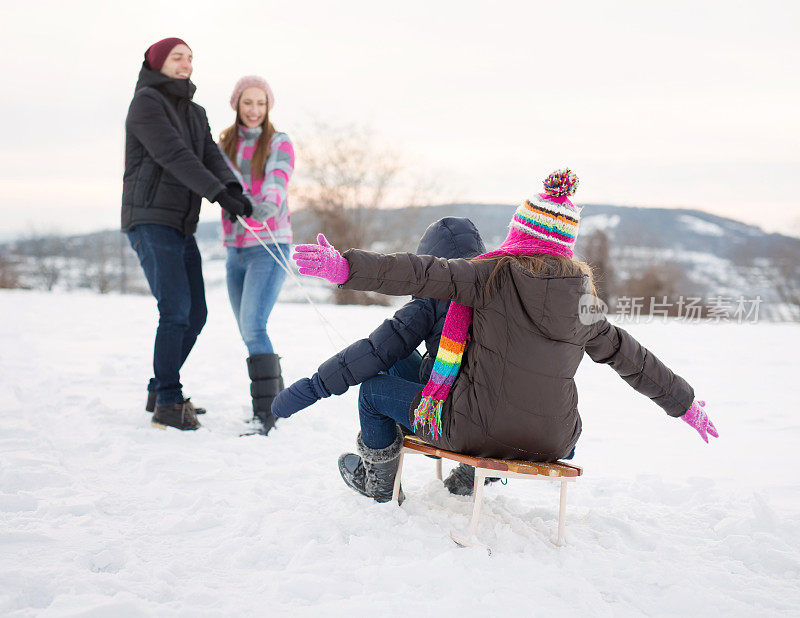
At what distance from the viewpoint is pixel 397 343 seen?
2.44 meters

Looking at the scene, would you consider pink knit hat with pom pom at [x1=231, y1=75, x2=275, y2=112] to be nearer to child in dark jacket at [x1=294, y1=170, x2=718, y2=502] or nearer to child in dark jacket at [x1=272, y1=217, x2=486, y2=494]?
child in dark jacket at [x1=272, y1=217, x2=486, y2=494]

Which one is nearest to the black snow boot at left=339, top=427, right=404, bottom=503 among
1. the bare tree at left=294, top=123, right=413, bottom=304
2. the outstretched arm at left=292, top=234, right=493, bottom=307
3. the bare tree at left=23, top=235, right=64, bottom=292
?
the outstretched arm at left=292, top=234, right=493, bottom=307

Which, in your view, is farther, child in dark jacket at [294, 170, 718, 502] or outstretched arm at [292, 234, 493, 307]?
child in dark jacket at [294, 170, 718, 502]

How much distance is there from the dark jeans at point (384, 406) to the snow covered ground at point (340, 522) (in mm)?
288

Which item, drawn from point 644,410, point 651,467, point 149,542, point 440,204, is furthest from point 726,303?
point 440,204

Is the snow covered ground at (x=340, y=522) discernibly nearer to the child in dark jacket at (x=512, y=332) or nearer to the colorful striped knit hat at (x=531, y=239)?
the child in dark jacket at (x=512, y=332)

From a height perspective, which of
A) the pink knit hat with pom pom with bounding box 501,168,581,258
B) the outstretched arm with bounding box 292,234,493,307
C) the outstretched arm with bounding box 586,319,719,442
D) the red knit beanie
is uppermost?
the red knit beanie

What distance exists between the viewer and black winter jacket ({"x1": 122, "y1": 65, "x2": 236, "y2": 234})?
3.40m

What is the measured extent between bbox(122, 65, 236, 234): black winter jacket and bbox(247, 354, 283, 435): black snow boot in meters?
0.86

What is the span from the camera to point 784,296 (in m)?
36.1

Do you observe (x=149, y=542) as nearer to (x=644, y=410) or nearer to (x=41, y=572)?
(x=41, y=572)

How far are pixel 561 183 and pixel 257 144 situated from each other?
2.29m

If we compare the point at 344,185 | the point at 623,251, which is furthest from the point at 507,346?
the point at 623,251

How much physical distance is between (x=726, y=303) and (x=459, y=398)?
6.48 m
